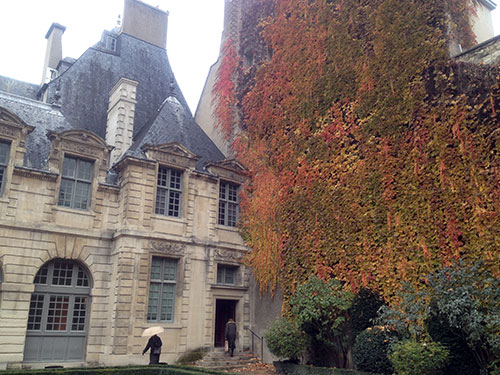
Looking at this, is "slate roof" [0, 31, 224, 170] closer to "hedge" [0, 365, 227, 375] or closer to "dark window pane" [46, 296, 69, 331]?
"dark window pane" [46, 296, 69, 331]

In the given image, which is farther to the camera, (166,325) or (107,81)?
(107,81)

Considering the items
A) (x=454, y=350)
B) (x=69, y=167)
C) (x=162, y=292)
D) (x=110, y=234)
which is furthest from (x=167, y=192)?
(x=454, y=350)

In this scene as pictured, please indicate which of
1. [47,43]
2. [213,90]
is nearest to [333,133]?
[213,90]

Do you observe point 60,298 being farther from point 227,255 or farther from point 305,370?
point 305,370

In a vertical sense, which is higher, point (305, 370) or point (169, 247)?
point (169, 247)

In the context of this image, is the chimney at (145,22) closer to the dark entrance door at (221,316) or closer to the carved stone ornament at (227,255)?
the carved stone ornament at (227,255)

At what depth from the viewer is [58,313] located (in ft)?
48.1

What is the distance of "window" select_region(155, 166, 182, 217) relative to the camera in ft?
53.7

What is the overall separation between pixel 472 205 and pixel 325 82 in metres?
6.93

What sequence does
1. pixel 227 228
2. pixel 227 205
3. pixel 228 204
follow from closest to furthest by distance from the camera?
pixel 227 228 → pixel 227 205 → pixel 228 204

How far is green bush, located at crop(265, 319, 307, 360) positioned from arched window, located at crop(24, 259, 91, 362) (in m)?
5.88

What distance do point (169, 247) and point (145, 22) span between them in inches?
538

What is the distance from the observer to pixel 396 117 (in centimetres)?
1334

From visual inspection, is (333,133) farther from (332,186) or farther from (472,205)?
(472,205)
